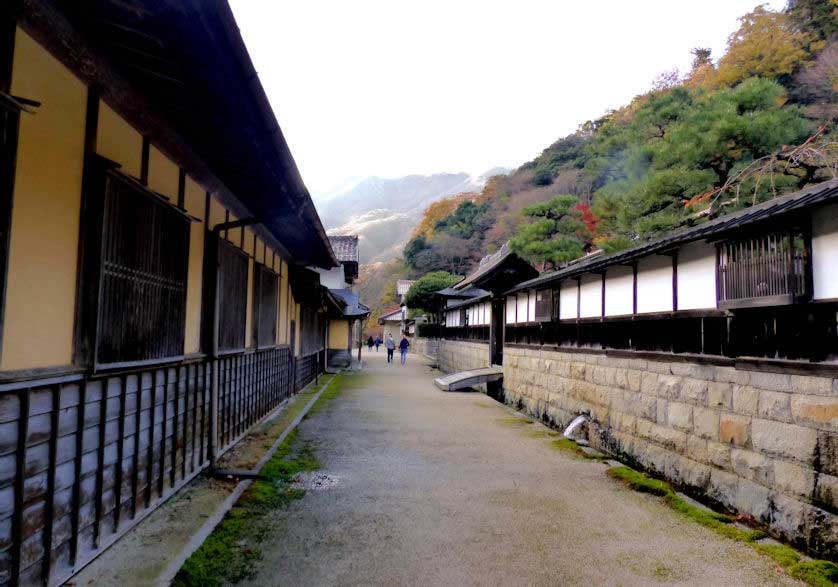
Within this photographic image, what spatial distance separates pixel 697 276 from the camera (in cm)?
650

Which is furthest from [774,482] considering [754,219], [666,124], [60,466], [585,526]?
[666,124]

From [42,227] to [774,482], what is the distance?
6354mm

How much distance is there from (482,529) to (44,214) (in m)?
4.41

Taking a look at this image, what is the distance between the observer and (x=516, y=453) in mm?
8328

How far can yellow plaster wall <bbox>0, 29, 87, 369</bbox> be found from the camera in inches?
111

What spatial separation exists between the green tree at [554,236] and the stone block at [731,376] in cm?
1873

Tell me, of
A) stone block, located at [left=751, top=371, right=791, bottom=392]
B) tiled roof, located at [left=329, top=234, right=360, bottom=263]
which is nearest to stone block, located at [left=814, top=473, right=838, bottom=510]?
stone block, located at [left=751, top=371, right=791, bottom=392]

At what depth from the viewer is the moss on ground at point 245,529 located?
3.73 metres

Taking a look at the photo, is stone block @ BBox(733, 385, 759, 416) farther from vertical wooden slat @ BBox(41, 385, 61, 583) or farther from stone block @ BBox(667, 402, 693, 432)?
vertical wooden slat @ BBox(41, 385, 61, 583)

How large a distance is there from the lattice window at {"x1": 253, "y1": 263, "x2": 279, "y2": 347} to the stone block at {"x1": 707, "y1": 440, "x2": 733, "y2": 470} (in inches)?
274

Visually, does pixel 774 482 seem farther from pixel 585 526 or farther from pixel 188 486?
pixel 188 486

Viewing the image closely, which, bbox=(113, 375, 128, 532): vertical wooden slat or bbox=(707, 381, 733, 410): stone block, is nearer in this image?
bbox=(113, 375, 128, 532): vertical wooden slat

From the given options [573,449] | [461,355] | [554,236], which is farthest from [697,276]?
[554,236]

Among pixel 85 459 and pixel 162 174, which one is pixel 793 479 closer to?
pixel 85 459
